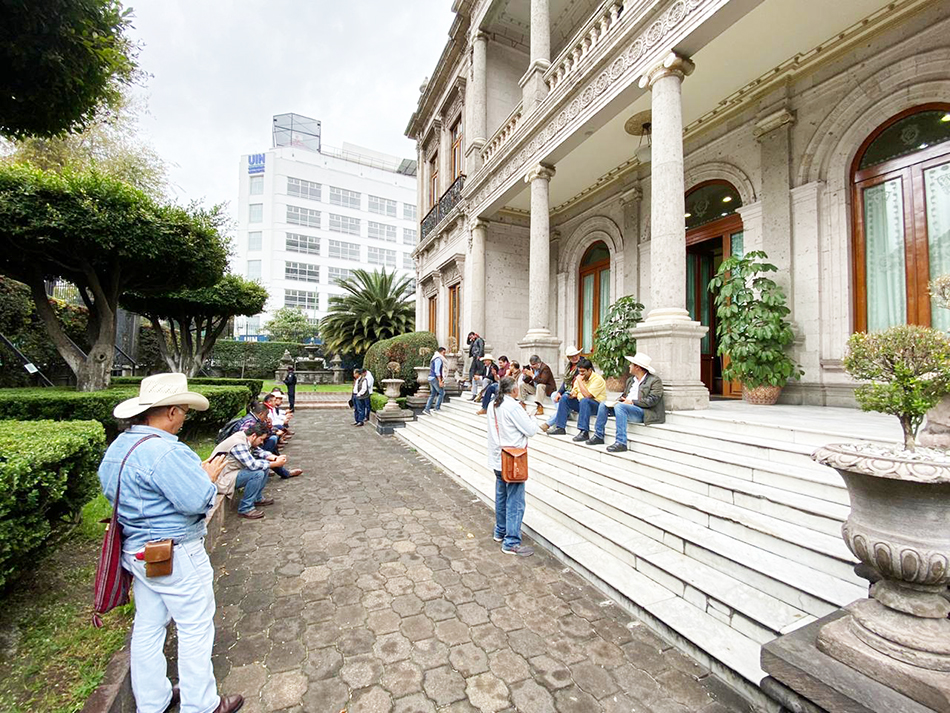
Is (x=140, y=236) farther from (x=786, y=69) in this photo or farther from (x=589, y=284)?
(x=786, y=69)

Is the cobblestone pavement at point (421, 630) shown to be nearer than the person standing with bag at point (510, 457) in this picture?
Yes

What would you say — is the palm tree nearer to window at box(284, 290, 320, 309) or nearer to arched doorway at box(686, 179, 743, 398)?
arched doorway at box(686, 179, 743, 398)

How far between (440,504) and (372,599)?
7.23 ft

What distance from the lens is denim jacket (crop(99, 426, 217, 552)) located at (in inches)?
78.5

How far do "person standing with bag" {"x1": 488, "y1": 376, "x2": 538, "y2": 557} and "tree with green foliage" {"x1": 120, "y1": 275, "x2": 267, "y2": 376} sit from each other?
43.7 ft

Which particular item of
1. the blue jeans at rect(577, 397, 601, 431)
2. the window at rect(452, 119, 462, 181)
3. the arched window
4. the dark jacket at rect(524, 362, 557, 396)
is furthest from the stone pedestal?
the window at rect(452, 119, 462, 181)

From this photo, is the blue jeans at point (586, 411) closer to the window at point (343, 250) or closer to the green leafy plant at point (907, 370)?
the green leafy plant at point (907, 370)

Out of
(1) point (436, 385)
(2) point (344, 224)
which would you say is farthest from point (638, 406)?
(2) point (344, 224)

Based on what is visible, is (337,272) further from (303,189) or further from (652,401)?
(652,401)

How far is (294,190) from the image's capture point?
43.8m

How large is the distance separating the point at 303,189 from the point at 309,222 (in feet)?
11.4

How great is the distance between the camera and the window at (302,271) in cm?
4272

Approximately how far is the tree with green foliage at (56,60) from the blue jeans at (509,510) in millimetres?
5485

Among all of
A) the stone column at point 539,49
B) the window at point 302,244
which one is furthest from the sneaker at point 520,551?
the window at point 302,244
